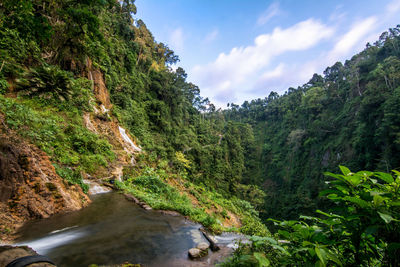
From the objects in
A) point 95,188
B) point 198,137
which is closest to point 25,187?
point 95,188

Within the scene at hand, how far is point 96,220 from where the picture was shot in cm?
504

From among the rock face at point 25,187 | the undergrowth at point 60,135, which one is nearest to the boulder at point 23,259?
the rock face at point 25,187

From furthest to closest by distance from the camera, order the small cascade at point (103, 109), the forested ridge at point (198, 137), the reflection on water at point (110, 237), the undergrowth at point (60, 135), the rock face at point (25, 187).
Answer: the small cascade at point (103, 109), the undergrowth at point (60, 135), the rock face at point (25, 187), the reflection on water at point (110, 237), the forested ridge at point (198, 137)

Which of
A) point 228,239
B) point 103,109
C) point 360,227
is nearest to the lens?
point 360,227

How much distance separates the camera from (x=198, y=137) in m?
36.3

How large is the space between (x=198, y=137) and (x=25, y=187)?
32097mm

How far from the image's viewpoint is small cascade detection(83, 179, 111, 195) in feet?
24.2

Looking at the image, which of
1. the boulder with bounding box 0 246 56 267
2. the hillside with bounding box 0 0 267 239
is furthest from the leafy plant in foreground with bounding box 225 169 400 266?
the hillside with bounding box 0 0 267 239

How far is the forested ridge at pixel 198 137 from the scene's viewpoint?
1431mm

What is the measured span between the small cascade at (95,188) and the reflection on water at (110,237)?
1.53 meters

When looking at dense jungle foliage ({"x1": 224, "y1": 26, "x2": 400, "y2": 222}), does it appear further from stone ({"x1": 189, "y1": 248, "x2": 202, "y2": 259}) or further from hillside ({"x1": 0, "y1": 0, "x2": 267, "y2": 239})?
stone ({"x1": 189, "y1": 248, "x2": 202, "y2": 259})

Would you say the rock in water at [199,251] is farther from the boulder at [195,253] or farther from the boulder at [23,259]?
the boulder at [23,259]

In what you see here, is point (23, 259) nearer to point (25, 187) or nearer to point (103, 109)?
point (25, 187)

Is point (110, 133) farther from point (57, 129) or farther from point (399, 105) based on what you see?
point (399, 105)
